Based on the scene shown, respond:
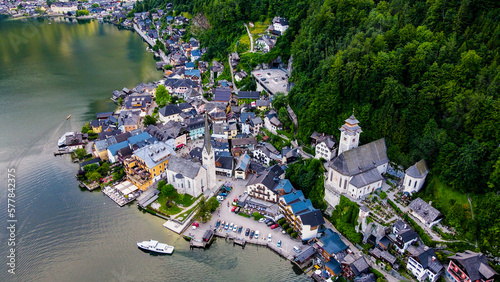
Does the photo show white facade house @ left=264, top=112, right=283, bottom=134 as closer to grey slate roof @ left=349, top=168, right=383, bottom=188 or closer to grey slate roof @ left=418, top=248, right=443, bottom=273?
grey slate roof @ left=349, top=168, right=383, bottom=188

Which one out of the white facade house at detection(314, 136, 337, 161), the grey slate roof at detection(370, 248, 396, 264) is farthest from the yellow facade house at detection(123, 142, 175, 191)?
the grey slate roof at detection(370, 248, 396, 264)

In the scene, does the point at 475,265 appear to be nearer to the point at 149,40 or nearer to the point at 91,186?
the point at 91,186

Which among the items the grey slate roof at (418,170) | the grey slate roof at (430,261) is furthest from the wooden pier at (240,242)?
the grey slate roof at (418,170)

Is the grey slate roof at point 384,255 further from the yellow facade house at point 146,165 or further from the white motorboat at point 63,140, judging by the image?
the white motorboat at point 63,140

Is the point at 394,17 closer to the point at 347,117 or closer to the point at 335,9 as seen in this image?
the point at 335,9

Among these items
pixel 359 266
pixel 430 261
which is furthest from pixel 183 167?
pixel 430 261

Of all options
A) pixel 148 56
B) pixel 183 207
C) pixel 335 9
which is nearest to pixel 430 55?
pixel 335 9

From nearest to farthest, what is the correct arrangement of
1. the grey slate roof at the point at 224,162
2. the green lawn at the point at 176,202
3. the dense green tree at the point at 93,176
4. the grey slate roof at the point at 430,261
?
1. the grey slate roof at the point at 430,261
2. the green lawn at the point at 176,202
3. the dense green tree at the point at 93,176
4. the grey slate roof at the point at 224,162
